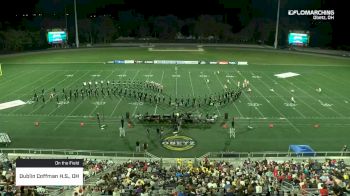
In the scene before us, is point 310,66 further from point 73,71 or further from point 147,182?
point 147,182

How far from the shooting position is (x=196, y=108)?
37156 millimetres

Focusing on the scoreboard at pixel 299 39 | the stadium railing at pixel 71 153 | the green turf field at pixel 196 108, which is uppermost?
the scoreboard at pixel 299 39

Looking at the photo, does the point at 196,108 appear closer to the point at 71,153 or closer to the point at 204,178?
the point at 71,153

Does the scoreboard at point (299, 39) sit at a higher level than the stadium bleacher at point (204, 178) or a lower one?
higher

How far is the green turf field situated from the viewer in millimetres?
29141

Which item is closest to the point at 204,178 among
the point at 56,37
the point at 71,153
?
the point at 71,153

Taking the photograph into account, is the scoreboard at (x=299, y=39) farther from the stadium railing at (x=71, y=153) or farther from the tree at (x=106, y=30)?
the stadium railing at (x=71, y=153)

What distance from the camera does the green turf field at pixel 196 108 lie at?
29141 millimetres

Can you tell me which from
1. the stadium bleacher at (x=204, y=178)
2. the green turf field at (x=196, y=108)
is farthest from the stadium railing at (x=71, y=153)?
the stadium bleacher at (x=204, y=178)

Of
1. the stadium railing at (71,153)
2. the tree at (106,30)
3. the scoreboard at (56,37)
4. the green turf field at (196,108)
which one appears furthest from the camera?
the tree at (106,30)

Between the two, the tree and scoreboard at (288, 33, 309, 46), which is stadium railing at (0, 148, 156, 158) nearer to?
scoreboard at (288, 33, 309, 46)

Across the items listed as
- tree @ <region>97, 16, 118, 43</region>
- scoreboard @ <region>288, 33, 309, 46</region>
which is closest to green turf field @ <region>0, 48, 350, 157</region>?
scoreboard @ <region>288, 33, 309, 46</region>

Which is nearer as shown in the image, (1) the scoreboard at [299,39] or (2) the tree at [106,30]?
(1) the scoreboard at [299,39]

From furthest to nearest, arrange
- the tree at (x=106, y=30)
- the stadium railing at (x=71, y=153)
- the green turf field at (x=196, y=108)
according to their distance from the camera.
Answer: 1. the tree at (x=106, y=30)
2. the green turf field at (x=196, y=108)
3. the stadium railing at (x=71, y=153)
